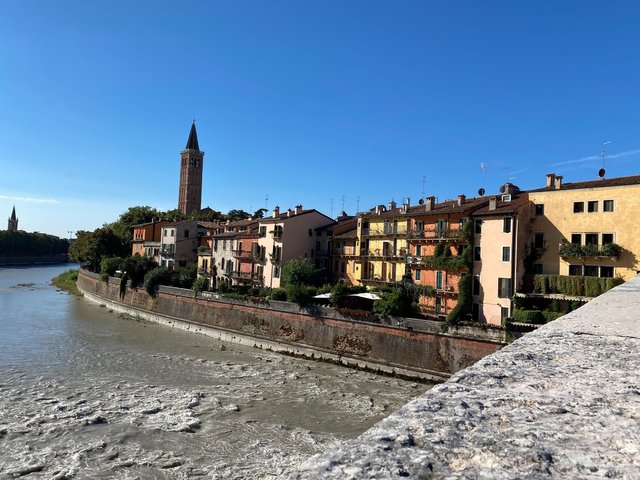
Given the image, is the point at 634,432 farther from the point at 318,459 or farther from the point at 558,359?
the point at 318,459

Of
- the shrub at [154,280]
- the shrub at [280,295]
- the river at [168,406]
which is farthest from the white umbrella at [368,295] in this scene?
the shrub at [154,280]

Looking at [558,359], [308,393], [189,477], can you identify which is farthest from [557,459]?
[308,393]

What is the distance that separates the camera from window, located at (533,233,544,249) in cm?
2958

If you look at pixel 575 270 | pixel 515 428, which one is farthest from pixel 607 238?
pixel 515 428

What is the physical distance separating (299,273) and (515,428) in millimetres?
36227

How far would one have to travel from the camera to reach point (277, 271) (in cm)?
4269

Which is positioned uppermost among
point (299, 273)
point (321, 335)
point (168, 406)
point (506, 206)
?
point (506, 206)

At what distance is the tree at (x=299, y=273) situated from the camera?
1508 inches

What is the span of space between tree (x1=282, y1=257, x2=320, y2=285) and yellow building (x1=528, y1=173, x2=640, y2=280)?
17707 millimetres

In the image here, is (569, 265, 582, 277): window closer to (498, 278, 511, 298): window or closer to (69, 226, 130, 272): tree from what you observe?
(498, 278, 511, 298): window

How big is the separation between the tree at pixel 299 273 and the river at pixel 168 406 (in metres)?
8.11

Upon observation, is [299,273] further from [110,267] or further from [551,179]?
[110,267]

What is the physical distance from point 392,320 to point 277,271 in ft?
57.0

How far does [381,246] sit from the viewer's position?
38406 mm
